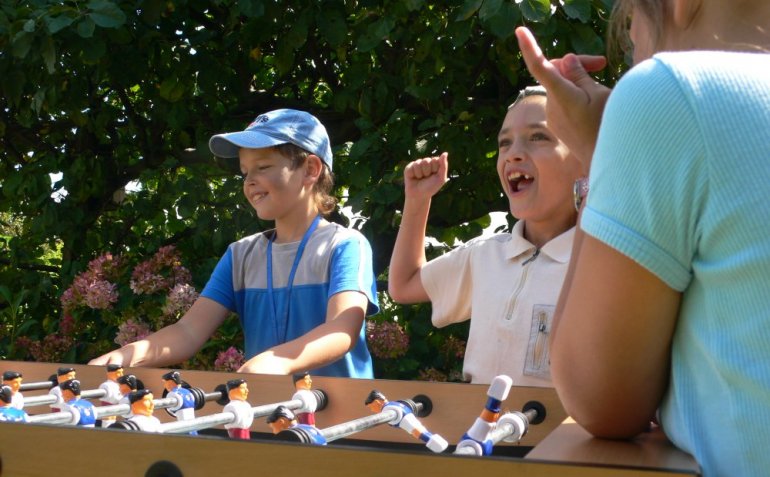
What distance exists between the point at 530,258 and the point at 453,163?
127cm

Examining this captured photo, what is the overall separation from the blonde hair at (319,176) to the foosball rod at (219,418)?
118cm

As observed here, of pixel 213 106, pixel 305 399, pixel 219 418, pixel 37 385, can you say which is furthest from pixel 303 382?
pixel 213 106

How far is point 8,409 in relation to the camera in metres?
1.62

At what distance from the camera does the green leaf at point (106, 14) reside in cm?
340

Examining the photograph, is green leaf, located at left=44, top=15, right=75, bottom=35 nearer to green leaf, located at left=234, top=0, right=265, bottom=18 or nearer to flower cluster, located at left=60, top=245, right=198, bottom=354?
green leaf, located at left=234, top=0, right=265, bottom=18

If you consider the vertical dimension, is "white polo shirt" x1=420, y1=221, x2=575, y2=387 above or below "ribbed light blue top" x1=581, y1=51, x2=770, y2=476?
below

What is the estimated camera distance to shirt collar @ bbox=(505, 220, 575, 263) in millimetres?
2311

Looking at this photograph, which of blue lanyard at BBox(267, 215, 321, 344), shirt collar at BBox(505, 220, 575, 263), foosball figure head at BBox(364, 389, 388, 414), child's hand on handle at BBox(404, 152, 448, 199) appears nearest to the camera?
foosball figure head at BBox(364, 389, 388, 414)

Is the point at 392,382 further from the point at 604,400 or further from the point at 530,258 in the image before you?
the point at 604,400

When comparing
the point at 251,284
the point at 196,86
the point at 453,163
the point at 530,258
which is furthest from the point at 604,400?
the point at 196,86

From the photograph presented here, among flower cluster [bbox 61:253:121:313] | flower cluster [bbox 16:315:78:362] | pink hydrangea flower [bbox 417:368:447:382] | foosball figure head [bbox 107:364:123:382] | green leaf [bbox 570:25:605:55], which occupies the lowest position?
pink hydrangea flower [bbox 417:368:447:382]

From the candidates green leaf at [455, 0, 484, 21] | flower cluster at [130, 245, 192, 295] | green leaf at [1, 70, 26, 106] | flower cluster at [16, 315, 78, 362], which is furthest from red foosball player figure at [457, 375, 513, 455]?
green leaf at [1, 70, 26, 106]

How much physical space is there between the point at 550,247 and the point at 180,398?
0.94 m

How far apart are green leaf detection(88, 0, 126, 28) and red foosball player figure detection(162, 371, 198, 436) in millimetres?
1833
